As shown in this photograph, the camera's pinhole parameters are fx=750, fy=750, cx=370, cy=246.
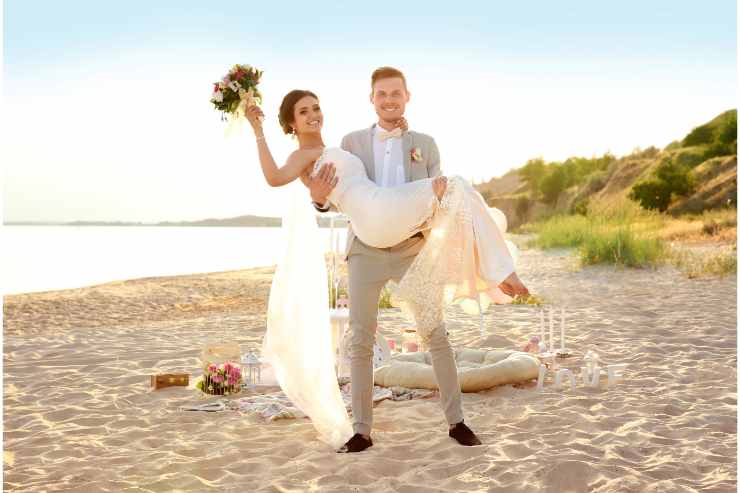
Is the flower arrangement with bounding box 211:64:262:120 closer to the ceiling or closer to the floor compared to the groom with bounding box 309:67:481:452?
closer to the ceiling

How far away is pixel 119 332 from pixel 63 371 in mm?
2409

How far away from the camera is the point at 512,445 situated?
13.2 feet

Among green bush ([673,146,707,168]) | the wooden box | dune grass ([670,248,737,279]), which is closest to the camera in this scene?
the wooden box

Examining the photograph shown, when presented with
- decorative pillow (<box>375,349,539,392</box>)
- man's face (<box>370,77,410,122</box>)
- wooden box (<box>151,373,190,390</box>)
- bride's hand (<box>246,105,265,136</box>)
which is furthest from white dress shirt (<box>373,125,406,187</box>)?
wooden box (<box>151,373,190,390</box>)

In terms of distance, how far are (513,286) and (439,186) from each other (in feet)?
2.04

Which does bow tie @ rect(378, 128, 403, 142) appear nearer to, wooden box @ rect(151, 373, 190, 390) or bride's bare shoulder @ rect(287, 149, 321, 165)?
bride's bare shoulder @ rect(287, 149, 321, 165)

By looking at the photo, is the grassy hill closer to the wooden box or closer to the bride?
the wooden box

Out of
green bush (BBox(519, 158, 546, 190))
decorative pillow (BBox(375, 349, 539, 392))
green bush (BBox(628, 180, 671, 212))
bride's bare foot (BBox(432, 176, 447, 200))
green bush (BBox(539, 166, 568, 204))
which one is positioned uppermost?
green bush (BBox(519, 158, 546, 190))

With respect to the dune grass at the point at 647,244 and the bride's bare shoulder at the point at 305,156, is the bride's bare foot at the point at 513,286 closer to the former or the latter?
the bride's bare shoulder at the point at 305,156

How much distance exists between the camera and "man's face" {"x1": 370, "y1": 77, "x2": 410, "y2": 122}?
12.9 feet

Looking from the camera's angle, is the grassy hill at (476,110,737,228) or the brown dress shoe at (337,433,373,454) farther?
the grassy hill at (476,110,737,228)

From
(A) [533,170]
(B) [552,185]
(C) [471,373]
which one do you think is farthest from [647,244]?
(A) [533,170]

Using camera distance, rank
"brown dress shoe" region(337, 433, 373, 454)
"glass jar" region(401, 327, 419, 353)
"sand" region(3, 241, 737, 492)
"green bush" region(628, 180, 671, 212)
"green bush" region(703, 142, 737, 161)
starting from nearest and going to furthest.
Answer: "sand" region(3, 241, 737, 492) < "brown dress shoe" region(337, 433, 373, 454) < "glass jar" region(401, 327, 419, 353) < "green bush" region(628, 180, 671, 212) < "green bush" region(703, 142, 737, 161)

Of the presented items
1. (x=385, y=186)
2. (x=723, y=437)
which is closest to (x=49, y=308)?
(x=385, y=186)
